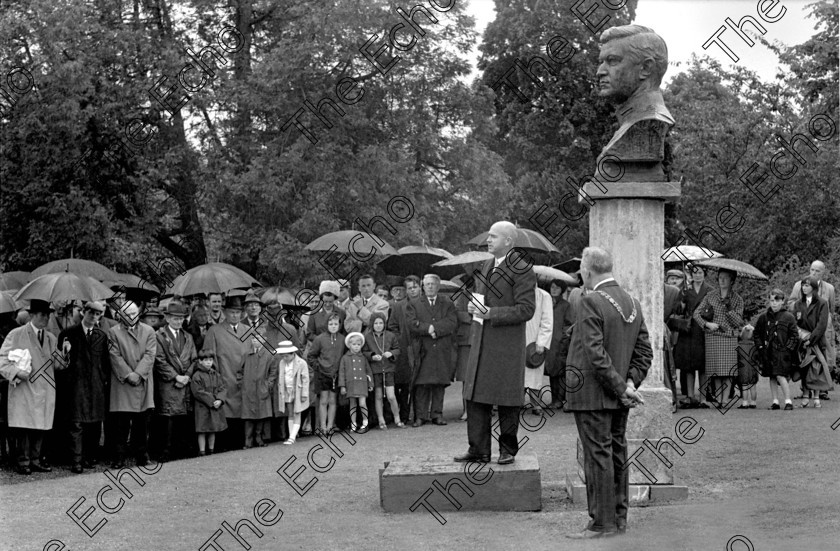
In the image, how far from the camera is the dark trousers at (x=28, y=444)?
494 inches

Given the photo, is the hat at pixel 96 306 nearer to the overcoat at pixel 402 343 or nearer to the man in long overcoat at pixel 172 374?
the man in long overcoat at pixel 172 374

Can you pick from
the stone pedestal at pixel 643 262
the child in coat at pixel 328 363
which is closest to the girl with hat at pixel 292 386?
the child in coat at pixel 328 363

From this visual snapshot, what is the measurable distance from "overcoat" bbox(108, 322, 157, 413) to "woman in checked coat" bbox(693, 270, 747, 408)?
7737mm

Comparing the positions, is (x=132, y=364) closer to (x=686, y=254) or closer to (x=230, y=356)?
(x=230, y=356)

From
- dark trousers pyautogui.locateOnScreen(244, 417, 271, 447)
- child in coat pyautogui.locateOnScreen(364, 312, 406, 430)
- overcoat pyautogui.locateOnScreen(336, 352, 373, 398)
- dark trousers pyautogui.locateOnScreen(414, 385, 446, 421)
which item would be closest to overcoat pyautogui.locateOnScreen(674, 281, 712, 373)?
dark trousers pyautogui.locateOnScreen(414, 385, 446, 421)

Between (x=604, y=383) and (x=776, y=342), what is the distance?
348 inches

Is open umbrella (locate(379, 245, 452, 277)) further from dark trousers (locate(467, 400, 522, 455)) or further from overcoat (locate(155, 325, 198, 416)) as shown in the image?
dark trousers (locate(467, 400, 522, 455))

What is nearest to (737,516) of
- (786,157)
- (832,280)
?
(832,280)

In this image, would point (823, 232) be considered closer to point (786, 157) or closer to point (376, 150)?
point (786, 157)

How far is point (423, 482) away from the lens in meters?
9.53

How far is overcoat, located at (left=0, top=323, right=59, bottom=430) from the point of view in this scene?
1244 centimetres

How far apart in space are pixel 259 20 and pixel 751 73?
14.4 metres

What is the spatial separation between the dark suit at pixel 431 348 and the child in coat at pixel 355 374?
2.77ft

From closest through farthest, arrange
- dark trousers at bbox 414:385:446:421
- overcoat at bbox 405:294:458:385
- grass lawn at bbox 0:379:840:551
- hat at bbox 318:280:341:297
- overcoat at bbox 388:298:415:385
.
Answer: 1. grass lawn at bbox 0:379:840:551
2. hat at bbox 318:280:341:297
3. overcoat at bbox 405:294:458:385
4. dark trousers at bbox 414:385:446:421
5. overcoat at bbox 388:298:415:385
